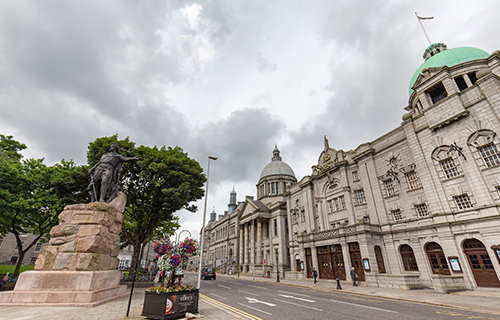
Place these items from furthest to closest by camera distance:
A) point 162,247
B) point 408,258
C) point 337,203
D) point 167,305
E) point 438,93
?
point 337,203
point 438,93
point 408,258
point 162,247
point 167,305

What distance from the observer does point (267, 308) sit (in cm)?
1181

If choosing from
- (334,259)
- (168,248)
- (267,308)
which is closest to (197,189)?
(168,248)

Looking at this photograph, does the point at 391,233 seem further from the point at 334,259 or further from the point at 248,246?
the point at 248,246

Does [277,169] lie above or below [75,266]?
above

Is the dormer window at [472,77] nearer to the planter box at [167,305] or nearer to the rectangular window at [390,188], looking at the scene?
the rectangular window at [390,188]

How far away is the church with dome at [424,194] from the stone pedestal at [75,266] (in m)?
21.1

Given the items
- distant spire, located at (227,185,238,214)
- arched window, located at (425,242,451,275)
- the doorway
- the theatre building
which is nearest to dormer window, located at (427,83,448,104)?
the theatre building

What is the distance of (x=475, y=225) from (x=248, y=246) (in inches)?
1842

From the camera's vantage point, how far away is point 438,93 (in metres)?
26.4

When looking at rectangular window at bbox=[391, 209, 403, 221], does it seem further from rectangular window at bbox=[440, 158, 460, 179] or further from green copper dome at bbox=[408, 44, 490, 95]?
green copper dome at bbox=[408, 44, 490, 95]

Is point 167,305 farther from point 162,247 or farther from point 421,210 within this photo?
point 421,210

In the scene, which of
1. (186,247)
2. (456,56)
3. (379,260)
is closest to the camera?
(186,247)

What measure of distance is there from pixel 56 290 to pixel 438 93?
38.2 m

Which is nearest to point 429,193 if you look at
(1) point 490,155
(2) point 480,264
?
(1) point 490,155
